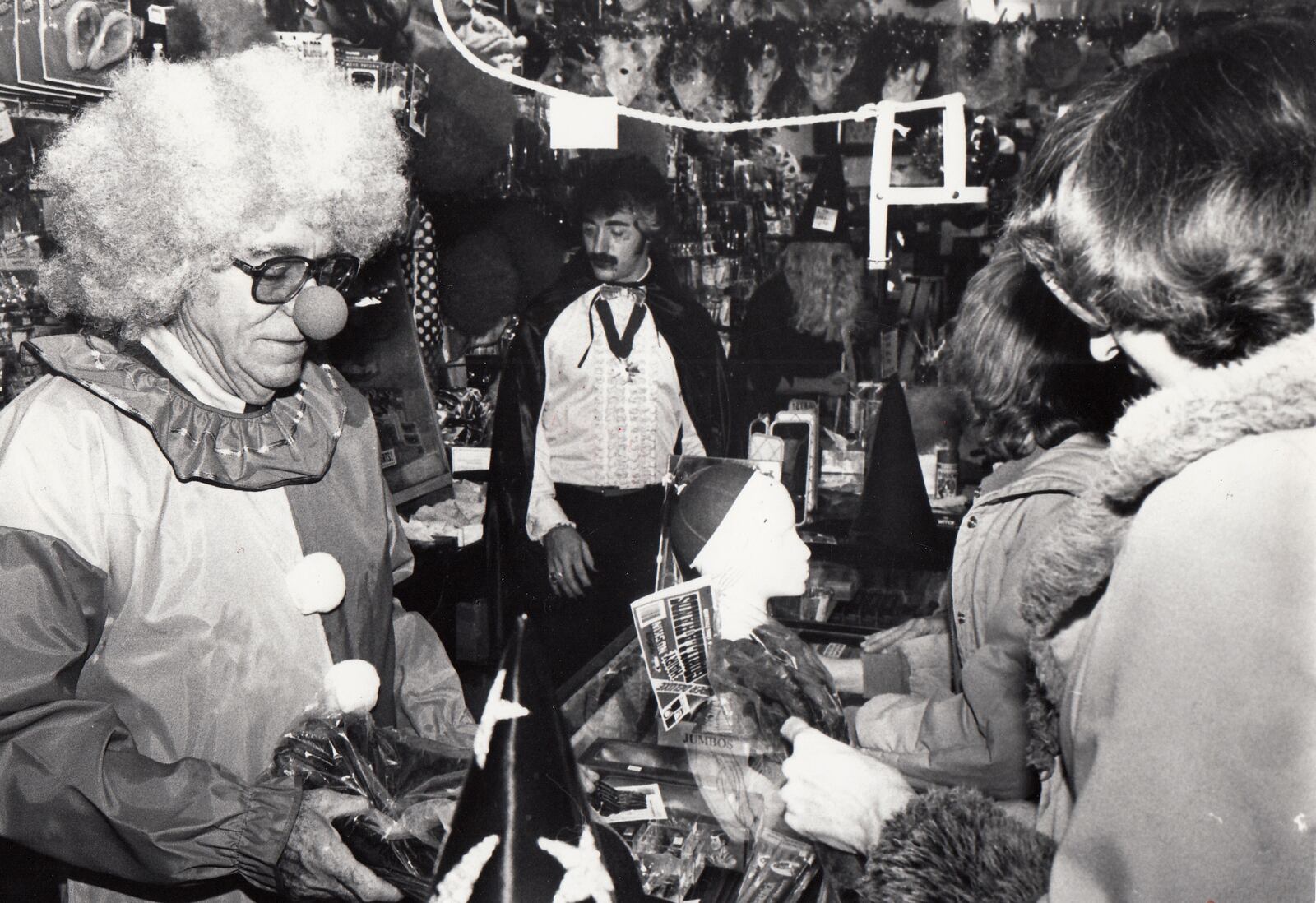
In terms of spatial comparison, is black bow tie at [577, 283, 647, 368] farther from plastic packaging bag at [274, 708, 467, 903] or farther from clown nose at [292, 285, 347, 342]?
plastic packaging bag at [274, 708, 467, 903]

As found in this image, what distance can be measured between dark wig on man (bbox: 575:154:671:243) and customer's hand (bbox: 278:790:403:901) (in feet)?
5.07

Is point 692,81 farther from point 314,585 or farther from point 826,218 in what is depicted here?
point 314,585

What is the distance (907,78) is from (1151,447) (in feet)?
5.15

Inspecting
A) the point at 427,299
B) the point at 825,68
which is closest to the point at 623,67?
the point at 825,68

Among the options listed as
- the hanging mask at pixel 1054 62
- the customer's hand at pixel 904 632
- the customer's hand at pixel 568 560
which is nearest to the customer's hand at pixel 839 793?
the customer's hand at pixel 904 632

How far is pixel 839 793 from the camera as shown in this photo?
1260mm

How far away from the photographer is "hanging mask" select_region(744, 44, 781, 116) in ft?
7.18

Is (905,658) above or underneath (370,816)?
underneath

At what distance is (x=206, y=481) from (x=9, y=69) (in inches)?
39.7

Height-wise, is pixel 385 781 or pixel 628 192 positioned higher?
pixel 628 192

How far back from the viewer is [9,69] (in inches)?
71.5

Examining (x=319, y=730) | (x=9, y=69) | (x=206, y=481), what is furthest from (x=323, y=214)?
(x=319, y=730)

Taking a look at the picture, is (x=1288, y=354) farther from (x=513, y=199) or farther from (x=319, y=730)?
(x=513, y=199)

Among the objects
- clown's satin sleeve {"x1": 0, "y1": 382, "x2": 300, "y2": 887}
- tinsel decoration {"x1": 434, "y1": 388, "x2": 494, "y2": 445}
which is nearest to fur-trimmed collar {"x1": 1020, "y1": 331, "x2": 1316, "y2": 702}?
clown's satin sleeve {"x1": 0, "y1": 382, "x2": 300, "y2": 887}
